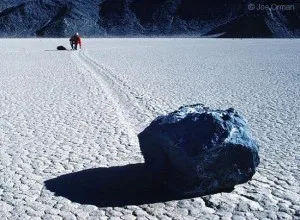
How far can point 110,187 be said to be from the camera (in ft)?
15.8

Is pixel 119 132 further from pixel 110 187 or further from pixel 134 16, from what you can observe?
pixel 134 16

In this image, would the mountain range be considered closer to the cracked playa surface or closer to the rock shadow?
the cracked playa surface

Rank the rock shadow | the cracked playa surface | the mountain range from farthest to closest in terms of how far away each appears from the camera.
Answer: the mountain range < the rock shadow < the cracked playa surface

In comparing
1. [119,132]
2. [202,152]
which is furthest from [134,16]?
[202,152]

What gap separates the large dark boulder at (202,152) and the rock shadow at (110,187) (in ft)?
0.70

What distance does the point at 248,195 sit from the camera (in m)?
4.52

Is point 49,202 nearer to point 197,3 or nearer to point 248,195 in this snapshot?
point 248,195

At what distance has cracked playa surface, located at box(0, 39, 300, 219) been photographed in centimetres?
427

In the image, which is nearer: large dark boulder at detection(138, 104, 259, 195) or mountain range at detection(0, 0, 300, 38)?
large dark boulder at detection(138, 104, 259, 195)

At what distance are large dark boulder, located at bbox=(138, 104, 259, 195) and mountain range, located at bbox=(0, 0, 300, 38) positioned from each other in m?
76.5

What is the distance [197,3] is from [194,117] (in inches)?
3787

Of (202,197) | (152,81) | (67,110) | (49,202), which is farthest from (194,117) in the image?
(152,81)

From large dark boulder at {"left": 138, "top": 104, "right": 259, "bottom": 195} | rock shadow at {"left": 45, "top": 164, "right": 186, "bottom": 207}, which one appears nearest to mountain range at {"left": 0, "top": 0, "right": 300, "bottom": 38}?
rock shadow at {"left": 45, "top": 164, "right": 186, "bottom": 207}

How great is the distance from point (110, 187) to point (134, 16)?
92.6 meters
